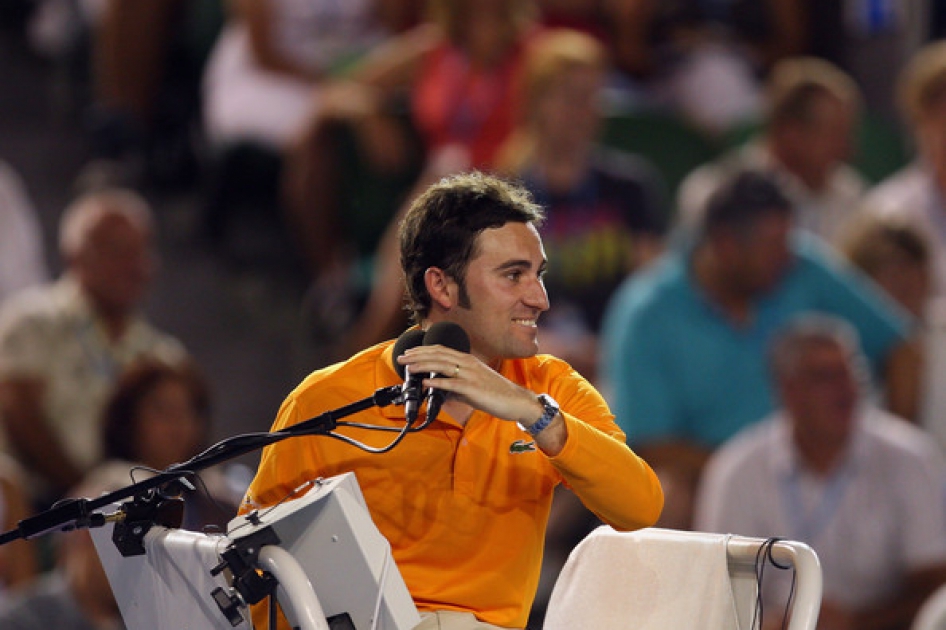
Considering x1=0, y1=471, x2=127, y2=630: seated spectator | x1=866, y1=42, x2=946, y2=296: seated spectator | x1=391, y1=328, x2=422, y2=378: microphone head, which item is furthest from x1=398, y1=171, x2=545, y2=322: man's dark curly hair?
x1=866, y1=42, x2=946, y2=296: seated spectator

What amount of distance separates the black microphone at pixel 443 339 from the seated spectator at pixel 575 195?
122 inches

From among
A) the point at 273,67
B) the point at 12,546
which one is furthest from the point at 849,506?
the point at 273,67

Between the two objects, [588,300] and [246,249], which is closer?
[588,300]

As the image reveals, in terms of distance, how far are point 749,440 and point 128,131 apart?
3.23m

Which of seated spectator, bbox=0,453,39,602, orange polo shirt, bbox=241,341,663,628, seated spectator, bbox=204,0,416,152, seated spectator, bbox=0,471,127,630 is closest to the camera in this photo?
orange polo shirt, bbox=241,341,663,628

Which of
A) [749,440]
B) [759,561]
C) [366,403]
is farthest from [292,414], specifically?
[749,440]

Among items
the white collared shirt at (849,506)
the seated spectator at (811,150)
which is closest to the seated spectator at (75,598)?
the white collared shirt at (849,506)

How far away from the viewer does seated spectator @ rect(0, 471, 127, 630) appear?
489 cm

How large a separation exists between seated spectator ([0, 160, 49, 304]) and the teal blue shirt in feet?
7.23

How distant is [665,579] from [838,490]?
2305 mm

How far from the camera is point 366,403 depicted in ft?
8.92

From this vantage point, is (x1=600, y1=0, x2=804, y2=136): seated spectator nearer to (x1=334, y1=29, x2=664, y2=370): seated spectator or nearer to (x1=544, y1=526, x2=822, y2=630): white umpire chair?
(x1=334, y1=29, x2=664, y2=370): seated spectator

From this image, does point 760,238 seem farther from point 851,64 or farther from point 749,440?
point 851,64

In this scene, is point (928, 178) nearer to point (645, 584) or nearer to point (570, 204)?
point (570, 204)
